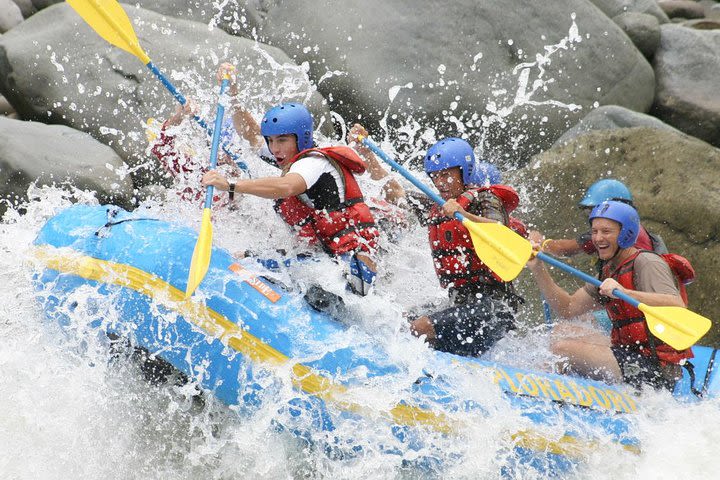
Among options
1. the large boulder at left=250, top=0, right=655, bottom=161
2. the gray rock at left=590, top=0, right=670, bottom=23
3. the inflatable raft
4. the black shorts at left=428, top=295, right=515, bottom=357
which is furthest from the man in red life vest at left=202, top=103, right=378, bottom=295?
the gray rock at left=590, top=0, right=670, bottom=23

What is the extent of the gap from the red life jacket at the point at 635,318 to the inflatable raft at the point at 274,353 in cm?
45

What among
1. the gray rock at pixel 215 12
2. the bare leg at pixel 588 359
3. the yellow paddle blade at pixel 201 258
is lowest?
the gray rock at pixel 215 12

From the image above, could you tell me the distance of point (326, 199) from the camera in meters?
4.21

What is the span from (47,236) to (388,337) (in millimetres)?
1836

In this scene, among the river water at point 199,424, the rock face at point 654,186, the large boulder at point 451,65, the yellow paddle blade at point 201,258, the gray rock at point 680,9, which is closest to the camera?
the yellow paddle blade at point 201,258

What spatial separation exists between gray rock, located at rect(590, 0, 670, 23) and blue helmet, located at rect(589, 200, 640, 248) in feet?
26.1

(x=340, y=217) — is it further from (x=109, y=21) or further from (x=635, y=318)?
(x=109, y=21)

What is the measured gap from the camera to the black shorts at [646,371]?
4.34 metres

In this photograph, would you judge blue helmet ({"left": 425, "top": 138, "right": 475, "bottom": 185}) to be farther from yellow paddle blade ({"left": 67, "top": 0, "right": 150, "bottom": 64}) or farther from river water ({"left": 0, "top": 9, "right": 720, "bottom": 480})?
yellow paddle blade ({"left": 67, "top": 0, "right": 150, "bottom": 64})

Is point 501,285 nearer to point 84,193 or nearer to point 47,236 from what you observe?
point 47,236

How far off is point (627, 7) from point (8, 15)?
8196 millimetres

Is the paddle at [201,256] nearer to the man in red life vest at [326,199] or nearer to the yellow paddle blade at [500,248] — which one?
the man in red life vest at [326,199]

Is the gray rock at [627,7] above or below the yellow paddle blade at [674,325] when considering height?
below

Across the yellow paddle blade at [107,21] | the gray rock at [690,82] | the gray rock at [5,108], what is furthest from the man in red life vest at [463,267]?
the gray rock at [690,82]
